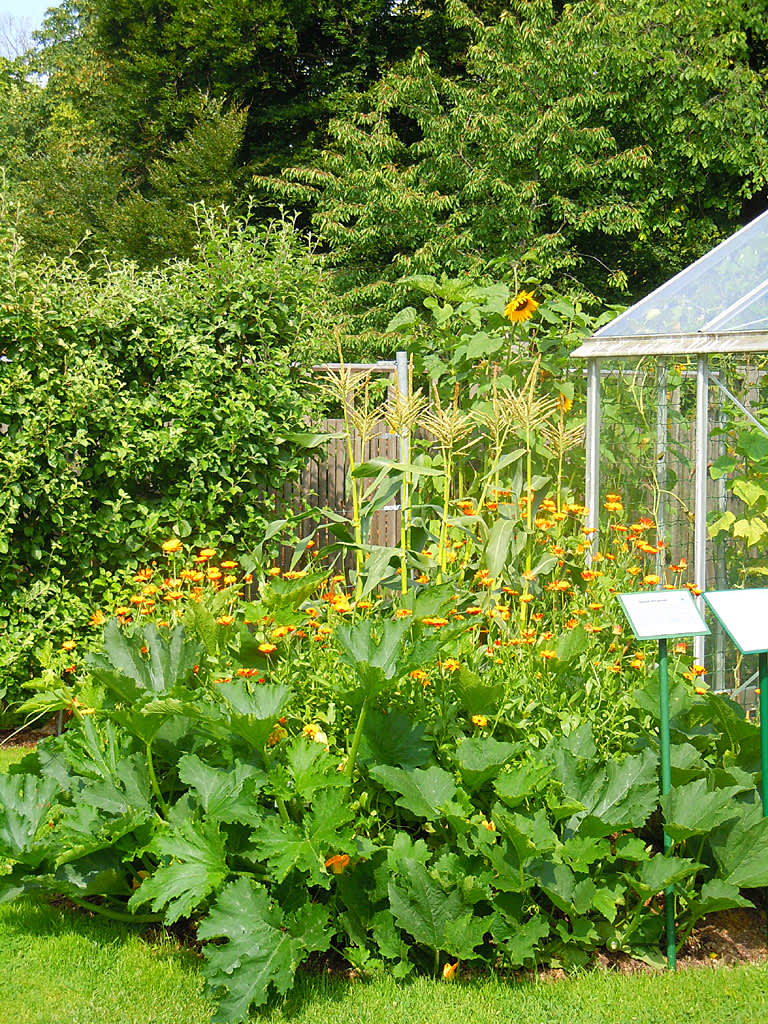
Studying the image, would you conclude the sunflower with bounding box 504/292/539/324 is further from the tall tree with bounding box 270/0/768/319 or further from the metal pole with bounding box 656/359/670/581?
the tall tree with bounding box 270/0/768/319

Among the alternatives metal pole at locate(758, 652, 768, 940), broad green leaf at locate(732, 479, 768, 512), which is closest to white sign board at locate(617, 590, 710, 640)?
metal pole at locate(758, 652, 768, 940)

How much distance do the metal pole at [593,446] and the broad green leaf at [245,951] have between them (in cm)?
295

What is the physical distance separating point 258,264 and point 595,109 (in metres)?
9.99

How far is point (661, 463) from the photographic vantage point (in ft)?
16.1

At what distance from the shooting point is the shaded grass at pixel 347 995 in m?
2.64

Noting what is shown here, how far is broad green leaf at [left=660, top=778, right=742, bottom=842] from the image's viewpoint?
111 inches

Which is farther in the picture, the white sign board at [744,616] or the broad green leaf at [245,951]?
the white sign board at [744,616]

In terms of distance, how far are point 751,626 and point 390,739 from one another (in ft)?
3.66

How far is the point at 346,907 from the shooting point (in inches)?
115

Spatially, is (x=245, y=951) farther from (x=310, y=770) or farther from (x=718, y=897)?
(x=718, y=897)

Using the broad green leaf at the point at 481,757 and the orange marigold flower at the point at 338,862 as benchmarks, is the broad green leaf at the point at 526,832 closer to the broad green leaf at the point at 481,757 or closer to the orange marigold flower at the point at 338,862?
the broad green leaf at the point at 481,757

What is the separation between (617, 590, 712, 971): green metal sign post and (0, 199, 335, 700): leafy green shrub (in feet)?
7.79

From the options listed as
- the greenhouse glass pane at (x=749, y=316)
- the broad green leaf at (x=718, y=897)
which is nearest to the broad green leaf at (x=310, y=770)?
the broad green leaf at (x=718, y=897)

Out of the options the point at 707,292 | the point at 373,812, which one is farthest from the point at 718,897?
the point at 707,292
